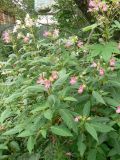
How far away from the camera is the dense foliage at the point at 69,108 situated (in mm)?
2652

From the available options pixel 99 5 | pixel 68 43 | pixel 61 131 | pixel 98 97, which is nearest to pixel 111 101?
pixel 98 97

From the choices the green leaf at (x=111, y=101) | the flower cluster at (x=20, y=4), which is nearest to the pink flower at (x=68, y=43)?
the green leaf at (x=111, y=101)

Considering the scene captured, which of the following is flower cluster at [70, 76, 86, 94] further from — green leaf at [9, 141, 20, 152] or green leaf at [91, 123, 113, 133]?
green leaf at [9, 141, 20, 152]

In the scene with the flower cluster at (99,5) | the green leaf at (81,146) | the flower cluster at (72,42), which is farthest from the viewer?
the flower cluster at (72,42)

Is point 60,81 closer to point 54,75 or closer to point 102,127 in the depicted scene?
point 54,75

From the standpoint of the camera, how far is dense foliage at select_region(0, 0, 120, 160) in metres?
2.65

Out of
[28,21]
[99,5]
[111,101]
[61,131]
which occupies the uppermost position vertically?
[99,5]

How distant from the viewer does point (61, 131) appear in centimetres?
257

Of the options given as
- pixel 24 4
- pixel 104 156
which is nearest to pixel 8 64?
pixel 104 156

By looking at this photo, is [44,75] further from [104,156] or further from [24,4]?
[24,4]

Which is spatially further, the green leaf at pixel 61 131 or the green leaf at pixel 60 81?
the green leaf at pixel 60 81

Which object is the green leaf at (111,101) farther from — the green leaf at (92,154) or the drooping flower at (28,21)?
the drooping flower at (28,21)

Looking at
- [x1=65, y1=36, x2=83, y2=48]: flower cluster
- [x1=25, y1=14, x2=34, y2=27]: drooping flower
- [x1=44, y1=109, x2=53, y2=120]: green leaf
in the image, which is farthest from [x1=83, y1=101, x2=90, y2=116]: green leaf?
[x1=25, y1=14, x2=34, y2=27]: drooping flower

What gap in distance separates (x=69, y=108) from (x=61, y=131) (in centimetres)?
27
